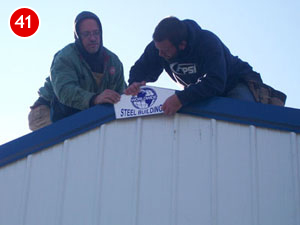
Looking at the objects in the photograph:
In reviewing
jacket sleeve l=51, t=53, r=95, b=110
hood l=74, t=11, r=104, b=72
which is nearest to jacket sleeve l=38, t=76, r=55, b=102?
jacket sleeve l=51, t=53, r=95, b=110

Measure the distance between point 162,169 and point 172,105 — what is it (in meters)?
0.57

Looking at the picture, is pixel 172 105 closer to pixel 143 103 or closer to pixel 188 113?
pixel 188 113

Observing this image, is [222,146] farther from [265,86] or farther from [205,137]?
[265,86]

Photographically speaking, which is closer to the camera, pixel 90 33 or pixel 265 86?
pixel 265 86

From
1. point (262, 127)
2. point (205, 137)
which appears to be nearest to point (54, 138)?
point (205, 137)

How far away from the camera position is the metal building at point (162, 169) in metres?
5.62

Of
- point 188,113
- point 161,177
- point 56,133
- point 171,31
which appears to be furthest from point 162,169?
point 171,31

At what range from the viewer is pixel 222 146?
5.79m

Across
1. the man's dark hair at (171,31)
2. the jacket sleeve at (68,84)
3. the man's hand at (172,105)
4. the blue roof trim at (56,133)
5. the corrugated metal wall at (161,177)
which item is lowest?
the corrugated metal wall at (161,177)

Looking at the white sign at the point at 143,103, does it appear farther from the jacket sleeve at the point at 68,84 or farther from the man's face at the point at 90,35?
the man's face at the point at 90,35

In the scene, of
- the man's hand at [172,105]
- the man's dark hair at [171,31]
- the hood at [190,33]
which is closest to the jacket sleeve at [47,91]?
the man's dark hair at [171,31]

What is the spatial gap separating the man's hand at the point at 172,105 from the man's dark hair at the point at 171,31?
654 mm

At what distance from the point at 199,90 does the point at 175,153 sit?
60 cm

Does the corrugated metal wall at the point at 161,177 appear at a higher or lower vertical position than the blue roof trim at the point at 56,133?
lower
